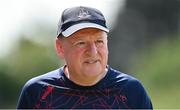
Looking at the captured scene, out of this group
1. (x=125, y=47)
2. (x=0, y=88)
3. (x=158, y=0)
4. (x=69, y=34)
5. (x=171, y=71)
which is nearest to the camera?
(x=69, y=34)

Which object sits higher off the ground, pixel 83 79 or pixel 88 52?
pixel 88 52

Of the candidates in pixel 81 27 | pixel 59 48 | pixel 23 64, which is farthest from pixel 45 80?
pixel 23 64

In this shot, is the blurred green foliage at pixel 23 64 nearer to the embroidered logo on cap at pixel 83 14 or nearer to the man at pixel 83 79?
the man at pixel 83 79

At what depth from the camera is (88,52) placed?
7.10 metres

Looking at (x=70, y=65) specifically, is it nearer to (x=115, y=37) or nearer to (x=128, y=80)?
(x=128, y=80)

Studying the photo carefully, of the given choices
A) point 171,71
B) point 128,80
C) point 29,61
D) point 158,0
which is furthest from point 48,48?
point 128,80

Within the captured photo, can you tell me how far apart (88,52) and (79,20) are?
0.28 meters

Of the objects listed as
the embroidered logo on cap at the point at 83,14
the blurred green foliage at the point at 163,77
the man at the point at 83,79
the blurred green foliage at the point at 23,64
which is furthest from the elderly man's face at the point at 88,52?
the blurred green foliage at the point at 23,64

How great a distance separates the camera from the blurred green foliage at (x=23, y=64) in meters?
39.8

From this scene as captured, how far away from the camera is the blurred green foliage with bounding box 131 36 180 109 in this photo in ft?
67.8

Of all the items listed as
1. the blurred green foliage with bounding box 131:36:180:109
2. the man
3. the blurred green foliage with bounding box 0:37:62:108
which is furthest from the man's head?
the blurred green foliage with bounding box 0:37:62:108

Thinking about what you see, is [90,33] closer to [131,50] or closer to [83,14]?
[83,14]

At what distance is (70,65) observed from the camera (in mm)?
7266

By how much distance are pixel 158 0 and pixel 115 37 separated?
17.7 feet
